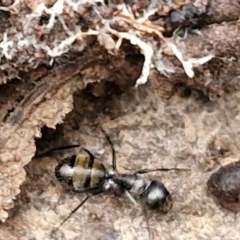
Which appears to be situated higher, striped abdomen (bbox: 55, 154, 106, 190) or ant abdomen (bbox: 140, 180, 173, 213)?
striped abdomen (bbox: 55, 154, 106, 190)

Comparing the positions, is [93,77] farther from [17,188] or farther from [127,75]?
[17,188]

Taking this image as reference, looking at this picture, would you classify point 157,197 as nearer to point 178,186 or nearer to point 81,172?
point 178,186

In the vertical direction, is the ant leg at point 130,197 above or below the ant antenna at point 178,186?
below

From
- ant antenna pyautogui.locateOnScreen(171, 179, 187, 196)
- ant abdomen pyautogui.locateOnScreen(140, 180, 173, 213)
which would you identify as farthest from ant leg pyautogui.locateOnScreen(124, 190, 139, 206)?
ant antenna pyautogui.locateOnScreen(171, 179, 187, 196)

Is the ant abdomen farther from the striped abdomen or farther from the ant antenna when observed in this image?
the striped abdomen

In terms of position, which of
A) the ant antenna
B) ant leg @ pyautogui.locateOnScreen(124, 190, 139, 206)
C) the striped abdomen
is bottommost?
ant leg @ pyautogui.locateOnScreen(124, 190, 139, 206)

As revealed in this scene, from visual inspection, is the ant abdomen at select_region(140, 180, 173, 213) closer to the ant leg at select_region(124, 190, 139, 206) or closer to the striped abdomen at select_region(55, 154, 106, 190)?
the ant leg at select_region(124, 190, 139, 206)

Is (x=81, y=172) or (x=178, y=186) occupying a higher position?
(x=81, y=172)

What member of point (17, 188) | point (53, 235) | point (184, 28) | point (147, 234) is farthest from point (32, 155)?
point (184, 28)

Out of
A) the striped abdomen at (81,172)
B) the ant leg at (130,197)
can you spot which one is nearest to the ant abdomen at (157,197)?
the ant leg at (130,197)

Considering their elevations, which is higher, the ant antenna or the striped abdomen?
the striped abdomen

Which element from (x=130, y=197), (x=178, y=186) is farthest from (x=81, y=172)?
(x=178, y=186)

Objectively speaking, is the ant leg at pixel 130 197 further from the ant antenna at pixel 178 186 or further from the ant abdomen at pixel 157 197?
the ant antenna at pixel 178 186
